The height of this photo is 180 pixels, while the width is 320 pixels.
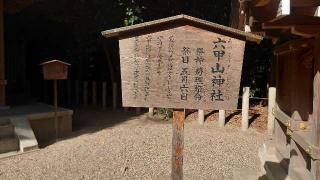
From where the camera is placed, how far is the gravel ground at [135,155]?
20.7ft

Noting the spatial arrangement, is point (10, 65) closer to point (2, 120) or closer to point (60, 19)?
point (60, 19)

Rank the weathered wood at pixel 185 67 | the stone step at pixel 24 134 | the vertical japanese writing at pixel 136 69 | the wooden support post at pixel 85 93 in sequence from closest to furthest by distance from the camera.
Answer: the weathered wood at pixel 185 67
the vertical japanese writing at pixel 136 69
the stone step at pixel 24 134
the wooden support post at pixel 85 93

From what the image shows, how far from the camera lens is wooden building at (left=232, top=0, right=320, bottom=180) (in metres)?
3.62

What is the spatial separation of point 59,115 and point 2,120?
133 centimetres

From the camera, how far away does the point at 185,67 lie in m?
3.62

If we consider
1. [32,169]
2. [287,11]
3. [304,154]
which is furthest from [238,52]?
[32,169]

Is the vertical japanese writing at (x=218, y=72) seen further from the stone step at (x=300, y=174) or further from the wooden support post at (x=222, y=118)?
the wooden support post at (x=222, y=118)

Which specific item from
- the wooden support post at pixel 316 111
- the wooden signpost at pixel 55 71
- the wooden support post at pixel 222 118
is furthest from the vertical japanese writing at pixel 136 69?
the wooden support post at pixel 222 118

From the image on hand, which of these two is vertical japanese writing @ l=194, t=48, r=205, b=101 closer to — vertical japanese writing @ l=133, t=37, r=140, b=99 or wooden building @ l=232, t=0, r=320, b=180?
vertical japanese writing @ l=133, t=37, r=140, b=99

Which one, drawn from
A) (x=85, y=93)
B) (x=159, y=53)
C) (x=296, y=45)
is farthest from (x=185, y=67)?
(x=85, y=93)

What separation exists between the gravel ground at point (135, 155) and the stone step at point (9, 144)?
373mm

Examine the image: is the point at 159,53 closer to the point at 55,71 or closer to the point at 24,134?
the point at 24,134

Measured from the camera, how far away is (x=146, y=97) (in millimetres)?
3707

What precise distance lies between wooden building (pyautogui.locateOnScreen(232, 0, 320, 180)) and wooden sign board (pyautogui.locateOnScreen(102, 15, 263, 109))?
48 centimetres
